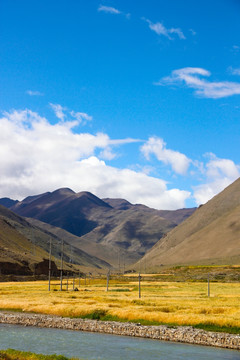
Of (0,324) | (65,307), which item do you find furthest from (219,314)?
(0,324)

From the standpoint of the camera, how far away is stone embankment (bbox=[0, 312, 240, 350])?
1412 inches

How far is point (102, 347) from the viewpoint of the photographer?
3484 centimetres

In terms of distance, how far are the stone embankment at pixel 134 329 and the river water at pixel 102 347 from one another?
967 mm

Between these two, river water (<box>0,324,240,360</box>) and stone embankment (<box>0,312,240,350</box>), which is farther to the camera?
A: stone embankment (<box>0,312,240,350</box>)

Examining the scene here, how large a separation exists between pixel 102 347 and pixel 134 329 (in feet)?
20.7

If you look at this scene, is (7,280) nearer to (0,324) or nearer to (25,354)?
(0,324)

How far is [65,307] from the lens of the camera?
171 ft

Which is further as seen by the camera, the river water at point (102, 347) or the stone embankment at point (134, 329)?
the stone embankment at point (134, 329)

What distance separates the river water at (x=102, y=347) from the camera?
105 ft

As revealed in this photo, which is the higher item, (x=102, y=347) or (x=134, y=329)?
(x=134, y=329)

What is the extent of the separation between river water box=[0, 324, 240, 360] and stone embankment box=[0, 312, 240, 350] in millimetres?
967

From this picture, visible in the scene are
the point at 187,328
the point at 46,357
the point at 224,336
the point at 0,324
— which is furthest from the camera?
the point at 0,324

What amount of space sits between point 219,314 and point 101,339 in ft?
46.2

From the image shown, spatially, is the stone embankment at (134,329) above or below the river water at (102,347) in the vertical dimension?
above
